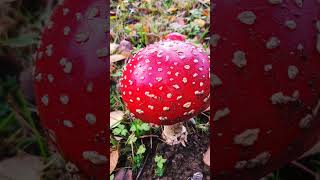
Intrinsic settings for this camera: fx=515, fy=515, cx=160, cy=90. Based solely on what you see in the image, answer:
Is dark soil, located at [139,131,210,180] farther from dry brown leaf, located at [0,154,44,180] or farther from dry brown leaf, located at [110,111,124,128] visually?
dry brown leaf, located at [0,154,44,180]

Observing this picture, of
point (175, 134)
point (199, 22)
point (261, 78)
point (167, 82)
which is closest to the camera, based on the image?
point (261, 78)

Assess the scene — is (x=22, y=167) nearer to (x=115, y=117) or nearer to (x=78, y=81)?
(x=115, y=117)

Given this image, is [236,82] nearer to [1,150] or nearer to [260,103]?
[260,103]

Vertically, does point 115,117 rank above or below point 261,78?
below

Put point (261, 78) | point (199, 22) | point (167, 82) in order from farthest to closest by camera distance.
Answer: point (199, 22) < point (167, 82) < point (261, 78)

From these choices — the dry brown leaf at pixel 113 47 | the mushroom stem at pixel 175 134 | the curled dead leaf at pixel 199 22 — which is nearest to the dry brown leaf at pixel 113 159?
the mushroom stem at pixel 175 134

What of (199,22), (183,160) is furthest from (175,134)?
(199,22)
